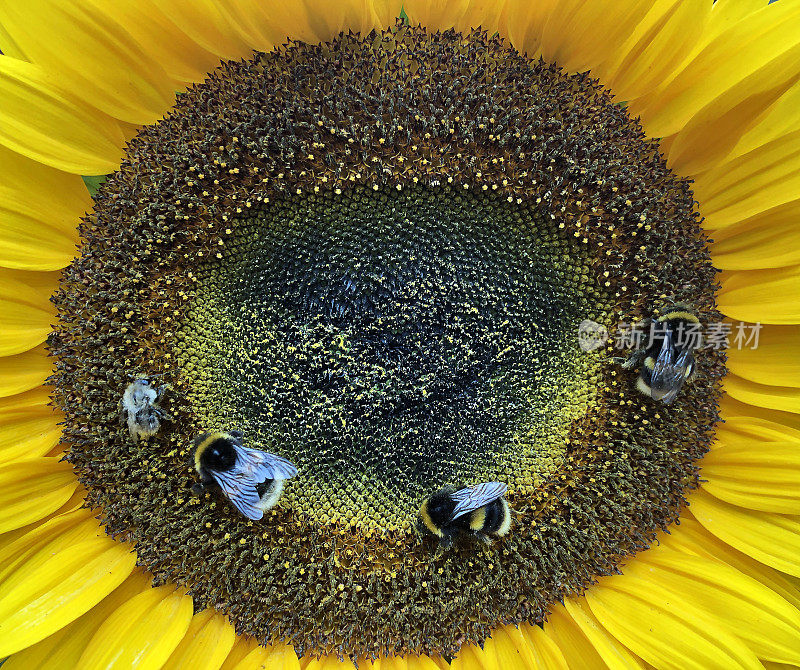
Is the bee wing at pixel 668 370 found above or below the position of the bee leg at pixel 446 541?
above

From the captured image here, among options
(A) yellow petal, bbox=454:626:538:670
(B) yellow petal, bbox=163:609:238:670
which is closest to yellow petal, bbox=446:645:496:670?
(A) yellow petal, bbox=454:626:538:670

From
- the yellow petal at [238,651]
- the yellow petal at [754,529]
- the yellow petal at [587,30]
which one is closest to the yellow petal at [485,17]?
the yellow petal at [587,30]

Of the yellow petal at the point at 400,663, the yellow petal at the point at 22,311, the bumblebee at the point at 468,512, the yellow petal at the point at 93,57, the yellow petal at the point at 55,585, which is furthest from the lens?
the yellow petal at the point at 400,663

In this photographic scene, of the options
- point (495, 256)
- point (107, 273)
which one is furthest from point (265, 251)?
point (495, 256)

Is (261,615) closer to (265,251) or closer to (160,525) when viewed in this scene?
(160,525)

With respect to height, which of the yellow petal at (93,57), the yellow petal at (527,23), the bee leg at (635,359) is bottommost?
the bee leg at (635,359)

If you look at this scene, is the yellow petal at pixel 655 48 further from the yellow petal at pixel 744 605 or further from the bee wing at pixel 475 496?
Result: the yellow petal at pixel 744 605
